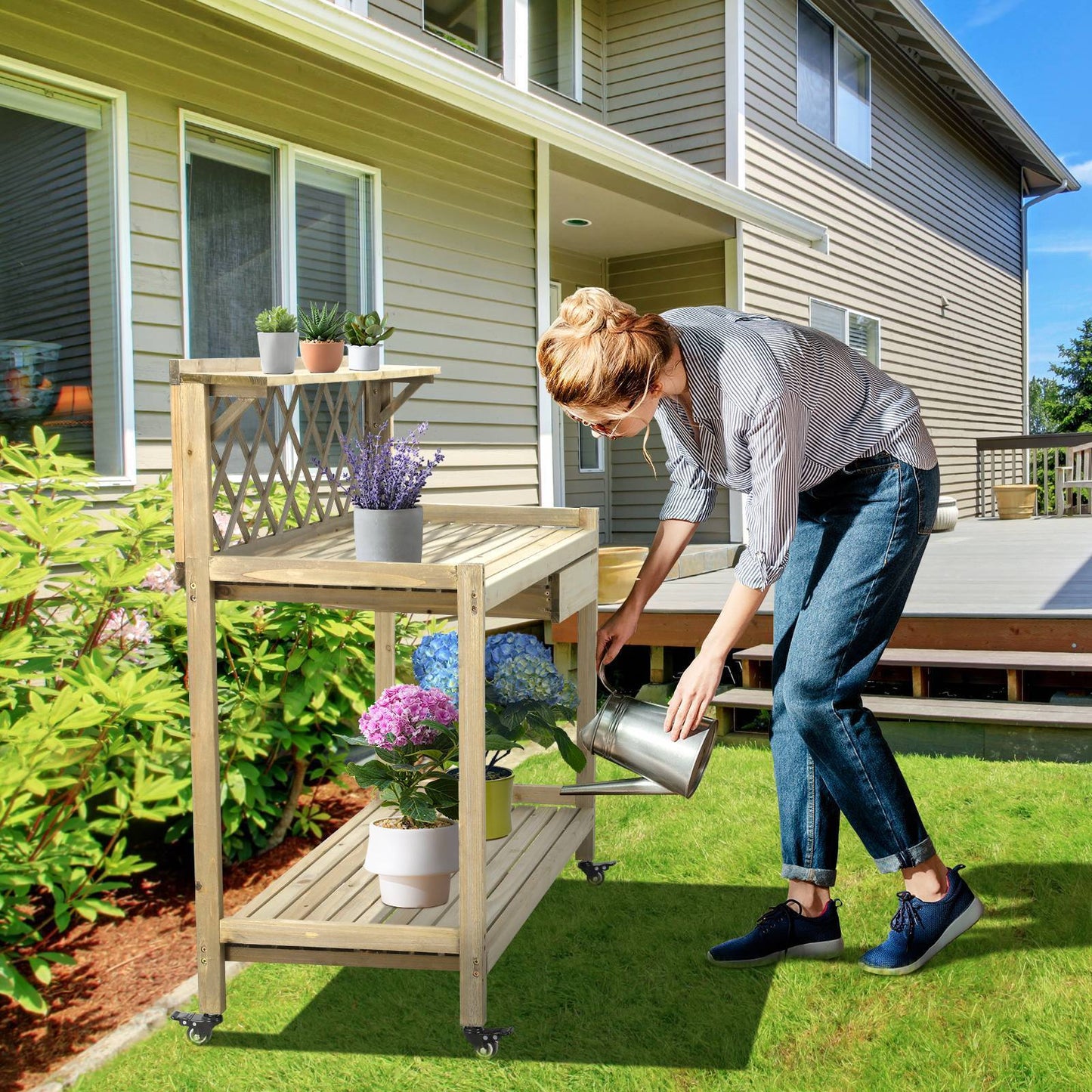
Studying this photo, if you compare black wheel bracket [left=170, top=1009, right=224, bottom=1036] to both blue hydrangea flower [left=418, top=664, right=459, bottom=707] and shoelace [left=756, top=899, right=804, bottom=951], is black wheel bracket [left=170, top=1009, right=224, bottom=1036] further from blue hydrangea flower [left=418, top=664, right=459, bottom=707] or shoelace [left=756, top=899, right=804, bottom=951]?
shoelace [left=756, top=899, right=804, bottom=951]

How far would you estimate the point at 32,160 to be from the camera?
13.6ft

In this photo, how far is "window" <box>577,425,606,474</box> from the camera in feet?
32.9

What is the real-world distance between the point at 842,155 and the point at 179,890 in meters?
10.1

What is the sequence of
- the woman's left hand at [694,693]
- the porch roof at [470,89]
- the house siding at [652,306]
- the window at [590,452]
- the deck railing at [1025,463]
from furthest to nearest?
the deck railing at [1025,463] < the window at [590,452] < the house siding at [652,306] < the porch roof at [470,89] < the woman's left hand at [694,693]

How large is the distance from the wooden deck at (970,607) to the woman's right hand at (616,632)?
1.06 meters

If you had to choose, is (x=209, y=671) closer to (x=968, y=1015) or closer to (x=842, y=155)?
(x=968, y=1015)

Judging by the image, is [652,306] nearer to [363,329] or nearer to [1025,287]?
[363,329]

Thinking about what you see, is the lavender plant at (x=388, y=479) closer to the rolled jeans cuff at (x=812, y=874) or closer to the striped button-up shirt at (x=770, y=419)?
the striped button-up shirt at (x=770, y=419)

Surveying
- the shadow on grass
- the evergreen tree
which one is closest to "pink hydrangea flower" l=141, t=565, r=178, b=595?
the shadow on grass

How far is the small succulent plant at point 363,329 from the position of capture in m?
2.53

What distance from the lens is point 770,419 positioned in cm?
202

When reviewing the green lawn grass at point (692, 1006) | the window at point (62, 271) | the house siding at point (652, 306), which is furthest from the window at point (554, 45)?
the green lawn grass at point (692, 1006)

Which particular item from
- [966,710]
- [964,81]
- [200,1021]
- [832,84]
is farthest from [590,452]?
[200,1021]

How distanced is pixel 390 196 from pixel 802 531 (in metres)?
4.15
